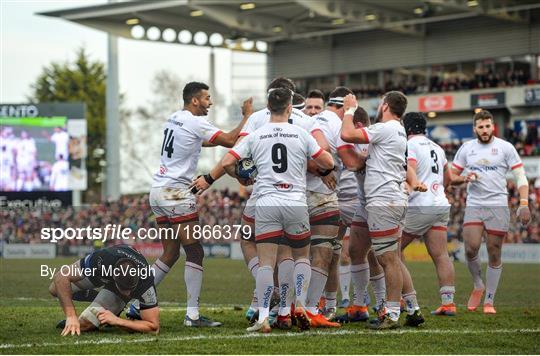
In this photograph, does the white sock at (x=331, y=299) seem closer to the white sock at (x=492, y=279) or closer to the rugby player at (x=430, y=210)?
the rugby player at (x=430, y=210)

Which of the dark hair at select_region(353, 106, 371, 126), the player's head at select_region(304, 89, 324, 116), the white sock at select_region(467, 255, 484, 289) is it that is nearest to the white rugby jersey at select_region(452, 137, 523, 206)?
→ the white sock at select_region(467, 255, 484, 289)

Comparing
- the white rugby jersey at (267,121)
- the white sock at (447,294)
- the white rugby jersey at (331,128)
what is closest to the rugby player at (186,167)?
the white rugby jersey at (267,121)

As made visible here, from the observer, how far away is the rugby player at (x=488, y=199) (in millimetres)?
14578

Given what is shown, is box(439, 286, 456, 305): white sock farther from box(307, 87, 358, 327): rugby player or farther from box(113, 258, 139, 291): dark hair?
box(113, 258, 139, 291): dark hair

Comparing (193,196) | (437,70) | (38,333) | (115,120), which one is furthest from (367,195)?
(437,70)

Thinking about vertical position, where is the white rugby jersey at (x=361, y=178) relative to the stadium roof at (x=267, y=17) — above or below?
below

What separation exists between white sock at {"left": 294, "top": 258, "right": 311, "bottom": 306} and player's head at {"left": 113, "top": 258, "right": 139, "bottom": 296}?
167 centimetres

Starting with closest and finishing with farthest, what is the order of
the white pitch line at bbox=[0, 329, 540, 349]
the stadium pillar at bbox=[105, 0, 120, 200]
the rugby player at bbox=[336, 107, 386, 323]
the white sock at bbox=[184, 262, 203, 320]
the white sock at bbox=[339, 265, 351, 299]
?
the white pitch line at bbox=[0, 329, 540, 349] → the white sock at bbox=[184, 262, 203, 320] → the rugby player at bbox=[336, 107, 386, 323] → the white sock at bbox=[339, 265, 351, 299] → the stadium pillar at bbox=[105, 0, 120, 200]

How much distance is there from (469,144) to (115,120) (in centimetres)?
3760

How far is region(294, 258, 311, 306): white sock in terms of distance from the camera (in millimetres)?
11188

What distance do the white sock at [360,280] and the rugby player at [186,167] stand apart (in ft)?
5.89

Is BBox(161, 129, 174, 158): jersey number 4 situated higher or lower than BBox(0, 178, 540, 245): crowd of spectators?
higher

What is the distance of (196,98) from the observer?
12.2 metres

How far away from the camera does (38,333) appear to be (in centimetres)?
1088
